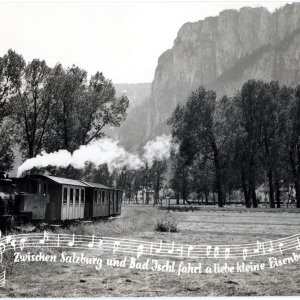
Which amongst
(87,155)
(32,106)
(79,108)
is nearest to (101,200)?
(87,155)

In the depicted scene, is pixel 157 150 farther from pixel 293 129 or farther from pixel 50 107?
pixel 50 107

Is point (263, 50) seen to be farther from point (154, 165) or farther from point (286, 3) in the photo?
point (286, 3)

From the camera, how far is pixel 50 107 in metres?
26.4

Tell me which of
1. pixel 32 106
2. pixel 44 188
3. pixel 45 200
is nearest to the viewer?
pixel 45 200

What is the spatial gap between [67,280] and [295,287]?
4.60 metres

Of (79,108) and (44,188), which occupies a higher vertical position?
(79,108)

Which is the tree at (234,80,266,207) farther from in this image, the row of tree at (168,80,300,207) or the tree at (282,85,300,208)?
the tree at (282,85,300,208)

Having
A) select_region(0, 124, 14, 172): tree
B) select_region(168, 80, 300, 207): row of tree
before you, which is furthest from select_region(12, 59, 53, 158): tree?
select_region(168, 80, 300, 207): row of tree

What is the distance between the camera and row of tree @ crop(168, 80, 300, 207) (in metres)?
33.0

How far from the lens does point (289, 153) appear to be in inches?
1345

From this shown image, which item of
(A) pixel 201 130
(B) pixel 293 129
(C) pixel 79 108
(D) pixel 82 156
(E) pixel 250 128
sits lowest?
(D) pixel 82 156

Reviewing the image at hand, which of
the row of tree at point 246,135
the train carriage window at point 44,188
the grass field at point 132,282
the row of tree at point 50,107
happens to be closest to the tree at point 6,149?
the row of tree at point 50,107

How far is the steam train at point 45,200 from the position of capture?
12125 millimetres

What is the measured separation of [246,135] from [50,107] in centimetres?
1622
